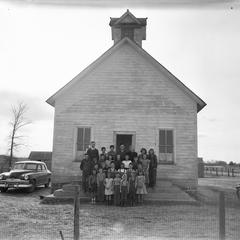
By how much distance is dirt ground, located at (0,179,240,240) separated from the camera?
296 inches

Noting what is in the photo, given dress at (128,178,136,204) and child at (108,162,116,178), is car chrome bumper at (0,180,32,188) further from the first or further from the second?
dress at (128,178,136,204)

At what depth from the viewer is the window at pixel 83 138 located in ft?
56.2

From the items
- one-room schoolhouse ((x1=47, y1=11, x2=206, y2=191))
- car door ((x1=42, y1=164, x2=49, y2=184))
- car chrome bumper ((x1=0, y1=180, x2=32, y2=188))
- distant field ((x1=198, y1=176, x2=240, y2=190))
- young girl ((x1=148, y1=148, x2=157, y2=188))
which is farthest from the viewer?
distant field ((x1=198, y1=176, x2=240, y2=190))

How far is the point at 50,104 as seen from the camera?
17.8m

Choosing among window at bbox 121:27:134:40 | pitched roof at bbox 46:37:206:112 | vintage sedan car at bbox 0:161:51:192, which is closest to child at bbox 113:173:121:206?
pitched roof at bbox 46:37:206:112

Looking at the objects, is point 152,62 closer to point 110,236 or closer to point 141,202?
point 141,202

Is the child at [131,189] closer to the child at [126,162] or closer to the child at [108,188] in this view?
the child at [108,188]

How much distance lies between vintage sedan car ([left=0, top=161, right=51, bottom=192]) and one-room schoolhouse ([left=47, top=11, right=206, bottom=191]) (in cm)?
181

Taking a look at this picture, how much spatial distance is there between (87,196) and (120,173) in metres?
1.55

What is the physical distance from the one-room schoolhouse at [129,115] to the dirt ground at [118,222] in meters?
4.61

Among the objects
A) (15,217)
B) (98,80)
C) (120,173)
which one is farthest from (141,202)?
(98,80)

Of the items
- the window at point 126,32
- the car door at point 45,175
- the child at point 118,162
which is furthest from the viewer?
the window at point 126,32

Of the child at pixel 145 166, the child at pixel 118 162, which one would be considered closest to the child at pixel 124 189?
the child at pixel 118 162

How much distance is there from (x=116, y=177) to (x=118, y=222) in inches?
143
